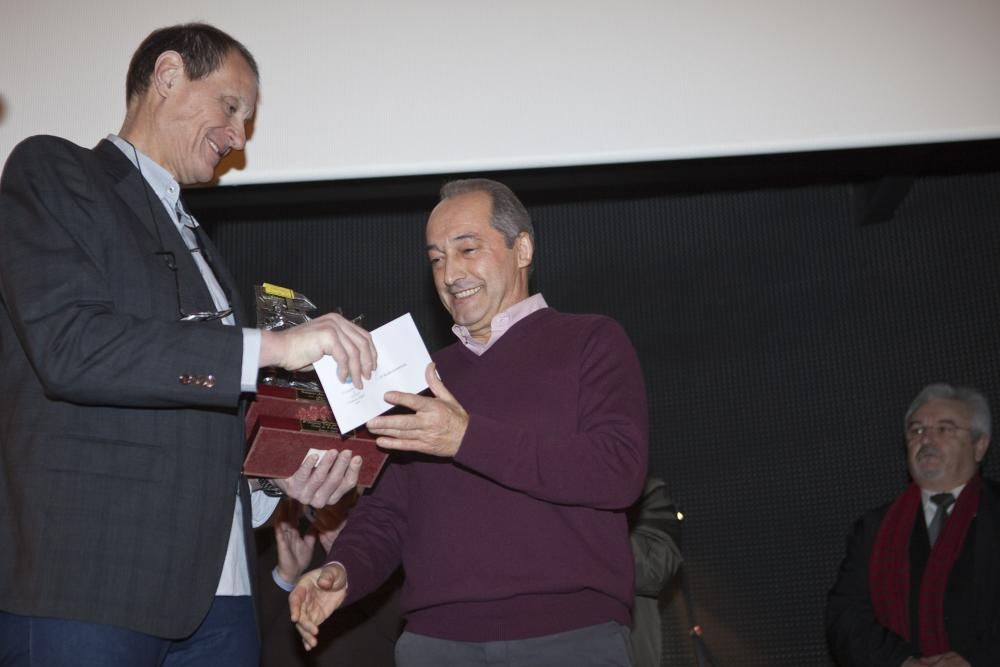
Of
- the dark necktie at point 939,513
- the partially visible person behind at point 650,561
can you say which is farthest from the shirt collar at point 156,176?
Result: the dark necktie at point 939,513

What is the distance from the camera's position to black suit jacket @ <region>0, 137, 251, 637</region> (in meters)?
1.78

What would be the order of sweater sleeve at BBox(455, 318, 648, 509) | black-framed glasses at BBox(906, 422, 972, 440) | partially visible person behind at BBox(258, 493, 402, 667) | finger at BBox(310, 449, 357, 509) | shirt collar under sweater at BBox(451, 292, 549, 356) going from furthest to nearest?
black-framed glasses at BBox(906, 422, 972, 440)
partially visible person behind at BBox(258, 493, 402, 667)
shirt collar under sweater at BBox(451, 292, 549, 356)
finger at BBox(310, 449, 357, 509)
sweater sleeve at BBox(455, 318, 648, 509)

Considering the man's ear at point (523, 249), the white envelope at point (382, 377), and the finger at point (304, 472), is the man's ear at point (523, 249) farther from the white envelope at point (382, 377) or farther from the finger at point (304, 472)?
the finger at point (304, 472)

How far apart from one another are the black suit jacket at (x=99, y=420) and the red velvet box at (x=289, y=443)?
142mm

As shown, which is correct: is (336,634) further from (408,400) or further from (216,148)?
(216,148)

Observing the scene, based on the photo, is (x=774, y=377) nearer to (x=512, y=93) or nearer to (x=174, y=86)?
(x=512, y=93)

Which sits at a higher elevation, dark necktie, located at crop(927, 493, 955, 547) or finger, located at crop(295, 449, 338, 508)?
finger, located at crop(295, 449, 338, 508)

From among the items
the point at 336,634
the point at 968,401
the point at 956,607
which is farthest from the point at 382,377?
the point at 968,401

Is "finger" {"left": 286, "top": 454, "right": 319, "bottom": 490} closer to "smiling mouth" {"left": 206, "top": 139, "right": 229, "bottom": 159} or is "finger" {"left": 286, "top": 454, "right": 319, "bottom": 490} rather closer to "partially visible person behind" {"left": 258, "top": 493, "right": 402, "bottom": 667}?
"smiling mouth" {"left": 206, "top": 139, "right": 229, "bottom": 159}

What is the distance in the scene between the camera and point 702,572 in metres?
5.53

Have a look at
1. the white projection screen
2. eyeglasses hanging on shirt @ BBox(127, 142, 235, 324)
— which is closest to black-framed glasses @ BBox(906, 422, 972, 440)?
the white projection screen

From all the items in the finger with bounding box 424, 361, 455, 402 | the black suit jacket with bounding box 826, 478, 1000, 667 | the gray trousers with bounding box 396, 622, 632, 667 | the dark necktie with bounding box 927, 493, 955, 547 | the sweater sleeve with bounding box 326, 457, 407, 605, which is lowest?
the black suit jacket with bounding box 826, 478, 1000, 667

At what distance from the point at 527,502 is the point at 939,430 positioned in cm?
298

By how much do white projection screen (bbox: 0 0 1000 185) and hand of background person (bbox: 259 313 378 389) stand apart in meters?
0.97
